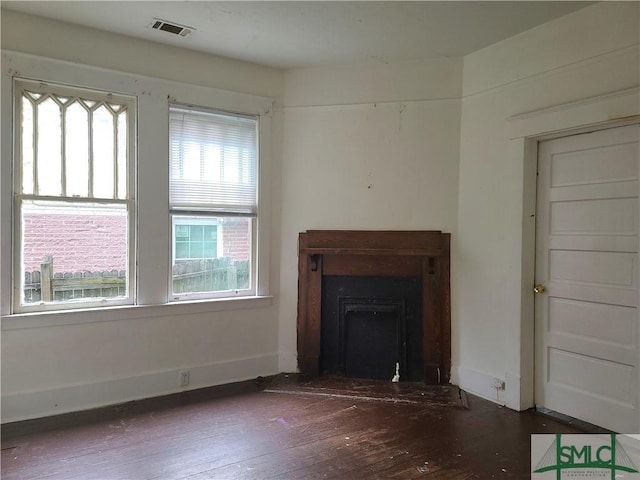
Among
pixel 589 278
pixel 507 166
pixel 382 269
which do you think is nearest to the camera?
pixel 589 278

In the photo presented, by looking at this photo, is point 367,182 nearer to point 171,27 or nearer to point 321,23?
point 321,23

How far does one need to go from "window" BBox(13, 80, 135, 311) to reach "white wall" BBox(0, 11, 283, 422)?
0.09 m

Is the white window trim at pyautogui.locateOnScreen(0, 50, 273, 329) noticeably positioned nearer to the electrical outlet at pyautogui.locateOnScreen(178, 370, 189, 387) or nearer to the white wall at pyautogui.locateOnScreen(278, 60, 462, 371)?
the white wall at pyautogui.locateOnScreen(278, 60, 462, 371)

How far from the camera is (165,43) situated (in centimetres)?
345

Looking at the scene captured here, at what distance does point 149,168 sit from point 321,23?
1684mm

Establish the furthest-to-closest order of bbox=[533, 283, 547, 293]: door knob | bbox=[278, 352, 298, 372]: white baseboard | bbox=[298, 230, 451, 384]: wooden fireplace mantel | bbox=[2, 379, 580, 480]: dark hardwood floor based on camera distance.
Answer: bbox=[278, 352, 298, 372]: white baseboard
bbox=[298, 230, 451, 384]: wooden fireplace mantel
bbox=[533, 283, 547, 293]: door knob
bbox=[2, 379, 580, 480]: dark hardwood floor

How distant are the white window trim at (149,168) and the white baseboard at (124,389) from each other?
0.49 metres

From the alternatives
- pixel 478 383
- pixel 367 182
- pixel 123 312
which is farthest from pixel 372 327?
pixel 123 312

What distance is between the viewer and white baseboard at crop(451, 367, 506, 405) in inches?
133

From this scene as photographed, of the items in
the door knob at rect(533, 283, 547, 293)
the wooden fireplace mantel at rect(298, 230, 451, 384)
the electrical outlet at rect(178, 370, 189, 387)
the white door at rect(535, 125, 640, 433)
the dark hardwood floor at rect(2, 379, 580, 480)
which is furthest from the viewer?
the wooden fireplace mantel at rect(298, 230, 451, 384)

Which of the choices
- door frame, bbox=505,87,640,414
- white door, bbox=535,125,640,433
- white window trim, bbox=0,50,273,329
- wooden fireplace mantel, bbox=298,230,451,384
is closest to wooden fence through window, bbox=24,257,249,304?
white window trim, bbox=0,50,273,329

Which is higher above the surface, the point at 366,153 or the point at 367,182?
the point at 366,153

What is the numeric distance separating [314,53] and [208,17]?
0.93 m

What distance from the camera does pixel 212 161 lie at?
3.71 metres
